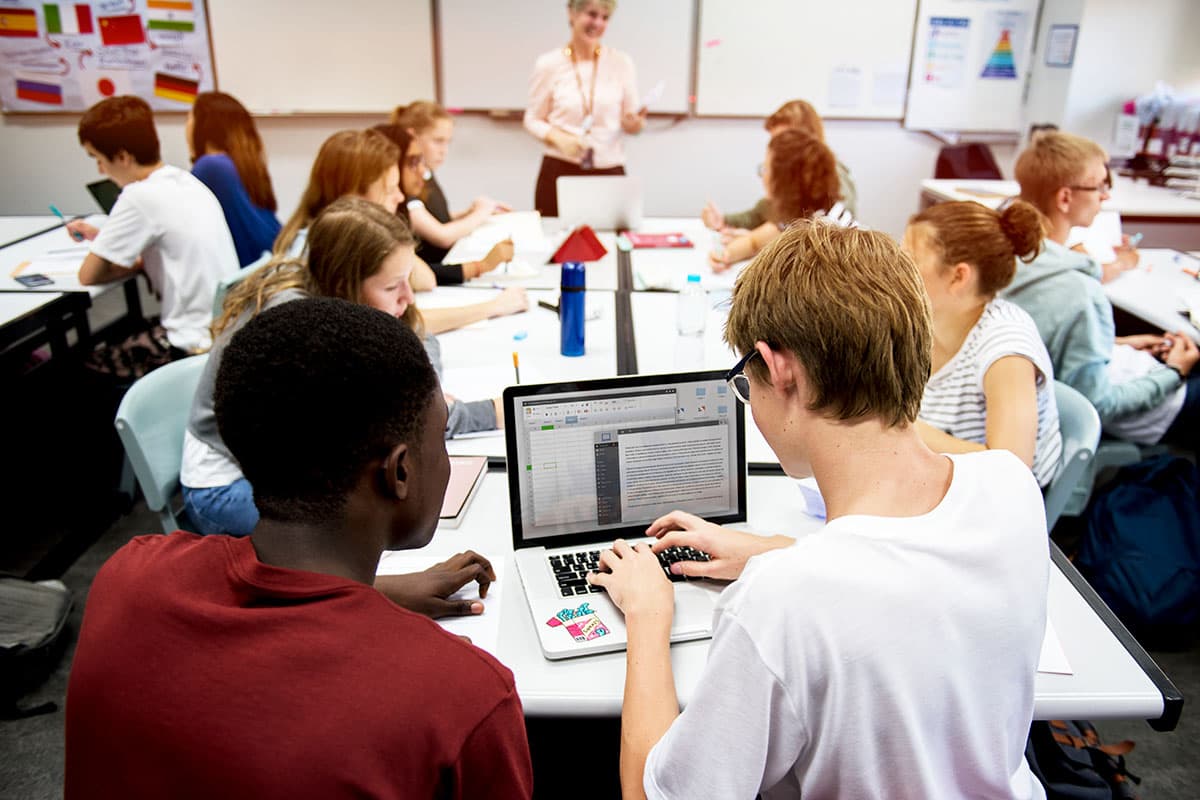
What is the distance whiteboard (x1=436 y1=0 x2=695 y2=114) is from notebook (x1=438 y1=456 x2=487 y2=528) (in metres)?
3.87

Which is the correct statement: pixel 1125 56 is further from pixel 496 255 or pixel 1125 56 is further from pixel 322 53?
pixel 322 53

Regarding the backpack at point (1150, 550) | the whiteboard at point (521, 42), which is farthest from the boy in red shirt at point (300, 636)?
the whiteboard at point (521, 42)

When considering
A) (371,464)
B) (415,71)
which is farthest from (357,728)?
(415,71)

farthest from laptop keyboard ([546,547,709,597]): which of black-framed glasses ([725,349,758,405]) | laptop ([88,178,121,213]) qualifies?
laptop ([88,178,121,213])

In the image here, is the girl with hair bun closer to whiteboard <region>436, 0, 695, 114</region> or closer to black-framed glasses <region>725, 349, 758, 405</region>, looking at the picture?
black-framed glasses <region>725, 349, 758, 405</region>

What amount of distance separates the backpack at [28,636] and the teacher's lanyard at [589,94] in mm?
3099

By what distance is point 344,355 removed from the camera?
865 millimetres

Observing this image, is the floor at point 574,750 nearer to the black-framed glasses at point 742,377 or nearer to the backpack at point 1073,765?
the backpack at point 1073,765

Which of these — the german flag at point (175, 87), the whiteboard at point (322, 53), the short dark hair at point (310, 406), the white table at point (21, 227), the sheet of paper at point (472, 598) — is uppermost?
the whiteboard at point (322, 53)

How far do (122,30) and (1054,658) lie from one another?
5.60m

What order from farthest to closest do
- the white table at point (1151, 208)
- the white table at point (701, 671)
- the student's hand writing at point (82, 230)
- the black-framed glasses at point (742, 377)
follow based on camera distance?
the white table at point (1151, 208) → the student's hand writing at point (82, 230) → the white table at point (701, 671) → the black-framed glasses at point (742, 377)

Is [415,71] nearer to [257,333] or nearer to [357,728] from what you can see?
[257,333]

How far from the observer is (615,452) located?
1491 mm

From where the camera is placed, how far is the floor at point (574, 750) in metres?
1.81
